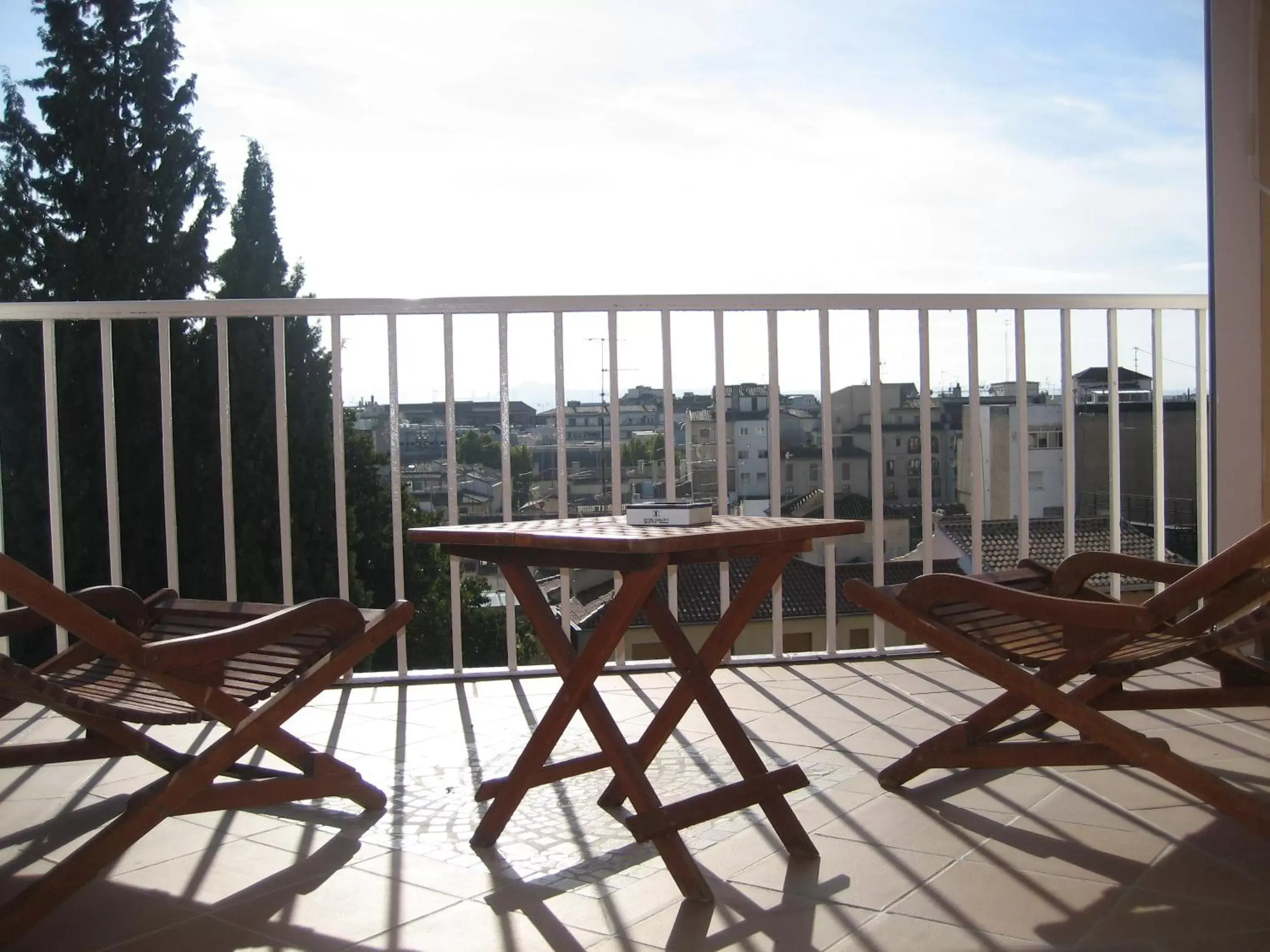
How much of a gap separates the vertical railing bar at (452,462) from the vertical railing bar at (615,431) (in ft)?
1.49

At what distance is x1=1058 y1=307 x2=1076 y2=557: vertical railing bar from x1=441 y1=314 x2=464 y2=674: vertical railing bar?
5.99 feet

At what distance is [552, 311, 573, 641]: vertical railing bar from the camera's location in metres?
3.29

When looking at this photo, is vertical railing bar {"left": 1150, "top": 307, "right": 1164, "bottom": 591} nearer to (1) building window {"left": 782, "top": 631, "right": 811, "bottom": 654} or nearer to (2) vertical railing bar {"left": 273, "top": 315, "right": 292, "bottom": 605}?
(1) building window {"left": 782, "top": 631, "right": 811, "bottom": 654}

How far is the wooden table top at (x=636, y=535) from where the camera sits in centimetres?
174

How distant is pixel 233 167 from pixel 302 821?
2084 centimetres

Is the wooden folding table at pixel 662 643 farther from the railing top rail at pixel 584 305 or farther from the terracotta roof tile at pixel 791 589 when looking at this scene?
the terracotta roof tile at pixel 791 589

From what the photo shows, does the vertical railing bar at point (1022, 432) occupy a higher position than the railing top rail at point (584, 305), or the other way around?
the railing top rail at point (584, 305)

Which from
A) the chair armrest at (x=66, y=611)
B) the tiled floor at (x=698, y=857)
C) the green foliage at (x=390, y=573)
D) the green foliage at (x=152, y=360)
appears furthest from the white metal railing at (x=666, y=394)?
the green foliage at (x=390, y=573)

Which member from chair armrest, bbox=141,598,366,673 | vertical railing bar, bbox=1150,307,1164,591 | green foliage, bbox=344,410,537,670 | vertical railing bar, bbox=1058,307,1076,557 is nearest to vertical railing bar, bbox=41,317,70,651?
chair armrest, bbox=141,598,366,673

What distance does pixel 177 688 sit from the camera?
178 centimetres

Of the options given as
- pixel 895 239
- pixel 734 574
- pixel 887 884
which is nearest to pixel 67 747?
pixel 887 884

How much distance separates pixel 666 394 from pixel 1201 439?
5.71 ft

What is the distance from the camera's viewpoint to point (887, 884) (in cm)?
171

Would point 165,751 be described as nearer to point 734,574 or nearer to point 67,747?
point 67,747
